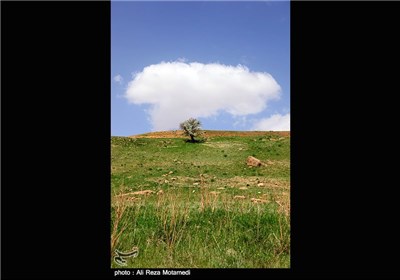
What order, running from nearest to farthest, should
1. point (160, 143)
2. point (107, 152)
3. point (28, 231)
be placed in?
1. point (28, 231)
2. point (107, 152)
3. point (160, 143)

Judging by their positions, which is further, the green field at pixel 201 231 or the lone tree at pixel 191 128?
the lone tree at pixel 191 128

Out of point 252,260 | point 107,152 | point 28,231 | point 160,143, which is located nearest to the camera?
point 28,231

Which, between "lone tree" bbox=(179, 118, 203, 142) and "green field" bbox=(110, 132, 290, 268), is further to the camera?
"lone tree" bbox=(179, 118, 203, 142)

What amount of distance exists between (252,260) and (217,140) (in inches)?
1004

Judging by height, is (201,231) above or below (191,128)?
below

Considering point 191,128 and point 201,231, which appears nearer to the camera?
point 201,231

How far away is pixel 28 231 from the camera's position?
2664 millimetres

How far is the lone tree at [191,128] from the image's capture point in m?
29.3

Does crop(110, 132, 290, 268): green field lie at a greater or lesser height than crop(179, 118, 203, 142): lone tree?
lesser

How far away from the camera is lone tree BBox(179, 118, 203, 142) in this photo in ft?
96.2

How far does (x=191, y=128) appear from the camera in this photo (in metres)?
29.4
